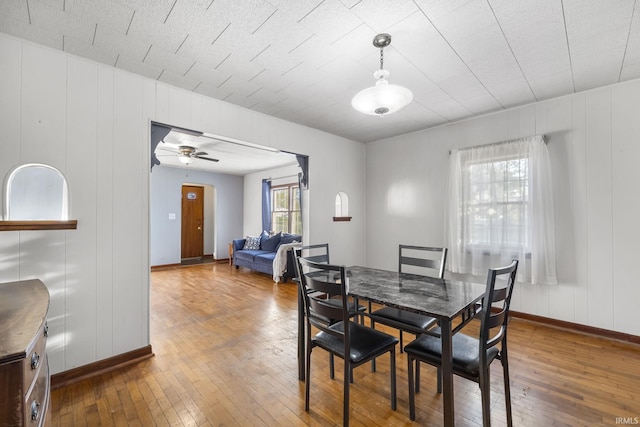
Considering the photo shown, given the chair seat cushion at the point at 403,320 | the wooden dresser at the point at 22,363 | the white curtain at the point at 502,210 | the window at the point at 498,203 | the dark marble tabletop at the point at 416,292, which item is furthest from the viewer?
the window at the point at 498,203

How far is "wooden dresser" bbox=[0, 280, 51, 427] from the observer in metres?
0.83

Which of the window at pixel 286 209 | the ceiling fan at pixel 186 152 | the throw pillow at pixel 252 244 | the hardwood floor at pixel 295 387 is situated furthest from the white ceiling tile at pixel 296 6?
the throw pillow at pixel 252 244

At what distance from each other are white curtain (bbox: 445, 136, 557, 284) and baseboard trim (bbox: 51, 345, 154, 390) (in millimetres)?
3622

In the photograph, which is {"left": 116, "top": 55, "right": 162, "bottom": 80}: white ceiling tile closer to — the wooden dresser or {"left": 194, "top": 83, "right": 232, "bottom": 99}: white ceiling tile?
{"left": 194, "top": 83, "right": 232, "bottom": 99}: white ceiling tile

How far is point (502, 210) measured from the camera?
3426 mm

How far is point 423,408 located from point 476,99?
304 cm

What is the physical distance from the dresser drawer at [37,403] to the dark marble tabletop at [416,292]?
1490 mm

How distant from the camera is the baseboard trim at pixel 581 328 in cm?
278

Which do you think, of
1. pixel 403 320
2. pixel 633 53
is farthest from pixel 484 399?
pixel 633 53

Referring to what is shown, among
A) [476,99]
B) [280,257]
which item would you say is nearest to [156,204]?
[280,257]

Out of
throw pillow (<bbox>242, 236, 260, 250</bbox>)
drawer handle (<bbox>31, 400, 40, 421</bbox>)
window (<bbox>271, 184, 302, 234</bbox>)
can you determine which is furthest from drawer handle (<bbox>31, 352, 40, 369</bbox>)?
window (<bbox>271, 184, 302, 234</bbox>)

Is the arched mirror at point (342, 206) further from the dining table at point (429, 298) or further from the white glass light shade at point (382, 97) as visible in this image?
the white glass light shade at point (382, 97)

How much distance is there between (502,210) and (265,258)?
4.12 m

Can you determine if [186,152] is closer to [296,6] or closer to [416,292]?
[296,6]
